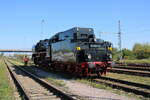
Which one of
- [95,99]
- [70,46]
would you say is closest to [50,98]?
[95,99]

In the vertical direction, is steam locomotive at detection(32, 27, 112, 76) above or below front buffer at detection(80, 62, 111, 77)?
above

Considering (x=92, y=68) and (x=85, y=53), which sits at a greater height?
(x=85, y=53)

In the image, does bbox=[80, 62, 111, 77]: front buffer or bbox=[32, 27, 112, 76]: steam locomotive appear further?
bbox=[32, 27, 112, 76]: steam locomotive

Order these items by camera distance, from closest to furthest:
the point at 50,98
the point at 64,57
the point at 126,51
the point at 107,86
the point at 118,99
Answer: the point at 118,99 → the point at 50,98 → the point at 107,86 → the point at 64,57 → the point at 126,51

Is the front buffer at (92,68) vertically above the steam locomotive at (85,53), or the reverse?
the steam locomotive at (85,53)

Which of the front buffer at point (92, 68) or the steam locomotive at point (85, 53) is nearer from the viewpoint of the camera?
the front buffer at point (92, 68)

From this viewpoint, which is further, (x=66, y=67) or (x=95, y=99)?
(x=66, y=67)

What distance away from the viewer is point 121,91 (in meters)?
11.8

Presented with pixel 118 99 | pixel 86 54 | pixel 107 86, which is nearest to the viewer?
pixel 118 99

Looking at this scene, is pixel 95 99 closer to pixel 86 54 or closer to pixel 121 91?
pixel 121 91

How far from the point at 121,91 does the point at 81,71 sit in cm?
519

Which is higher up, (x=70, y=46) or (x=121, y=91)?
(x=70, y=46)

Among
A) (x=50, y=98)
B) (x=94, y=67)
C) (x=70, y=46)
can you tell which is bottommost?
(x=50, y=98)

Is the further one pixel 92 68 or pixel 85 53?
pixel 92 68
